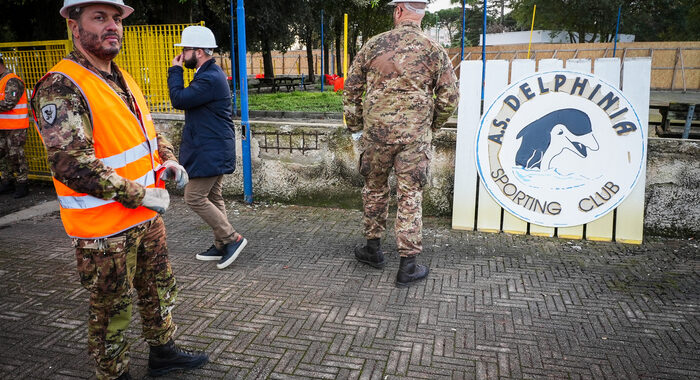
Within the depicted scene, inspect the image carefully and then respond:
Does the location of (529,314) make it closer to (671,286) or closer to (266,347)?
(671,286)

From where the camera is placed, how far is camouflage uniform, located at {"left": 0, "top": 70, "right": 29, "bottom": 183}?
6632 mm

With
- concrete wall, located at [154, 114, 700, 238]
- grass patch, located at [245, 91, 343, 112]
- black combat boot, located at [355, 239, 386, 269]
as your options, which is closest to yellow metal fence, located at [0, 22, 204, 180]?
concrete wall, located at [154, 114, 700, 238]

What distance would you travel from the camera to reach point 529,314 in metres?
3.59

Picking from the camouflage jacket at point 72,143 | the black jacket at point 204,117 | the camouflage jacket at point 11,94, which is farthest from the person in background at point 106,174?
the camouflage jacket at point 11,94

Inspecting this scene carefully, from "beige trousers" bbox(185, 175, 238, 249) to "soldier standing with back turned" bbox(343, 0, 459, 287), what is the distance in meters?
1.33

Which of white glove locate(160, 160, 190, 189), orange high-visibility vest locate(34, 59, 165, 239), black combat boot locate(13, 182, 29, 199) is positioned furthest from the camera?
black combat boot locate(13, 182, 29, 199)

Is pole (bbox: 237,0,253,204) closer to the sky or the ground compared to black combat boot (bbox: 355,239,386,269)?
closer to the sky

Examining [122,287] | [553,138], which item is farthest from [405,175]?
[122,287]

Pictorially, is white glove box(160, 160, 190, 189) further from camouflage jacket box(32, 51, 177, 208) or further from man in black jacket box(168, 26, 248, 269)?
man in black jacket box(168, 26, 248, 269)

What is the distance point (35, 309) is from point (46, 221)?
8.45 ft

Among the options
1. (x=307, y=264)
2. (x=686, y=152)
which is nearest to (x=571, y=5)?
(x=686, y=152)

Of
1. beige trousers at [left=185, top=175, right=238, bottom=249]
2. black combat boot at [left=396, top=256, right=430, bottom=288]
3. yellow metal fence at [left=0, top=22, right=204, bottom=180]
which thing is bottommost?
black combat boot at [left=396, top=256, right=430, bottom=288]

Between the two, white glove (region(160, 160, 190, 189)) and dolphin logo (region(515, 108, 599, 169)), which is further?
dolphin logo (region(515, 108, 599, 169))

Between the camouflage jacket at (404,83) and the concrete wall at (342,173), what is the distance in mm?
1548
